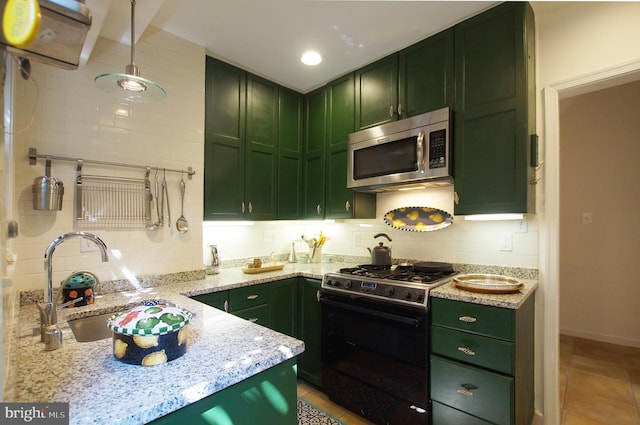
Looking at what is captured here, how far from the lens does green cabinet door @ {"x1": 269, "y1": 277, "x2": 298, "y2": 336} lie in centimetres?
234

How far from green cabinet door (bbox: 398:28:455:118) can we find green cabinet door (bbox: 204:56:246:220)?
1.36 meters

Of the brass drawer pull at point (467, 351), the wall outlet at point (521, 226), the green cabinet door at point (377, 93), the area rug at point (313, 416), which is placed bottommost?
the area rug at point (313, 416)

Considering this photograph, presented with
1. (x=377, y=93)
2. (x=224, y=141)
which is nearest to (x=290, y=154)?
(x=224, y=141)

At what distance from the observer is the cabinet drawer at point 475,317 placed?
154cm

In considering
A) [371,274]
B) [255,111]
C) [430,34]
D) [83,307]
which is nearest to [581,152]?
[430,34]

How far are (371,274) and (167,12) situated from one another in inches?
87.1

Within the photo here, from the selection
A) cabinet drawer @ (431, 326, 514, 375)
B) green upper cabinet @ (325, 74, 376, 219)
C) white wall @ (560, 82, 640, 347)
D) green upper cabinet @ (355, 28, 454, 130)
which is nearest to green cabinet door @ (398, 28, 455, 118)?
green upper cabinet @ (355, 28, 454, 130)

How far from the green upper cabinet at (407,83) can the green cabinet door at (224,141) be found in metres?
1.04

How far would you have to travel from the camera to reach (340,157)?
2758 mm

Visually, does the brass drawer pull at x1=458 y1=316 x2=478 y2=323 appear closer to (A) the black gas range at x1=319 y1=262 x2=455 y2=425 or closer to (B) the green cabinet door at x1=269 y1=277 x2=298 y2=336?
(A) the black gas range at x1=319 y1=262 x2=455 y2=425

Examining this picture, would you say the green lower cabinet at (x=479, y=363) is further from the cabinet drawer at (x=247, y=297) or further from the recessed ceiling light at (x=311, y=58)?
the recessed ceiling light at (x=311, y=58)

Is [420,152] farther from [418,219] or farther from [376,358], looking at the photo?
[376,358]

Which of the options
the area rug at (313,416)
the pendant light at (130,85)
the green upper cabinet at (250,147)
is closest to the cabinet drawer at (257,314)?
the area rug at (313,416)

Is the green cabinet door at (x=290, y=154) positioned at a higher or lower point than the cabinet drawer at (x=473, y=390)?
higher
